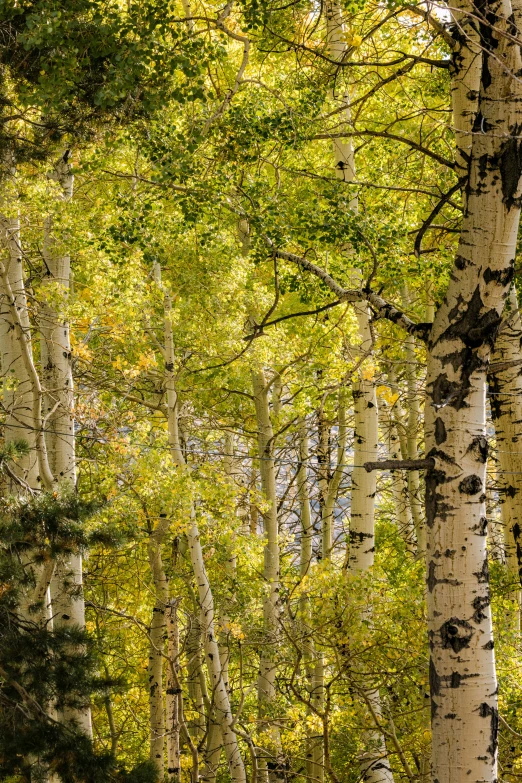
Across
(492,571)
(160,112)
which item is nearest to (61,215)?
(160,112)

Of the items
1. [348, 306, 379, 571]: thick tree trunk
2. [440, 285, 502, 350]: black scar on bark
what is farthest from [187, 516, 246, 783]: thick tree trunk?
[440, 285, 502, 350]: black scar on bark

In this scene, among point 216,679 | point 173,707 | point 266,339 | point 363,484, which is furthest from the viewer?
point 173,707

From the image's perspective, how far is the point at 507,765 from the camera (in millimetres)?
6602

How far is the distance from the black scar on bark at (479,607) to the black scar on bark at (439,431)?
2.37ft

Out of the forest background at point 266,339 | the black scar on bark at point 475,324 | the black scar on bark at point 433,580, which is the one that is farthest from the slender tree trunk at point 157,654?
the black scar on bark at point 475,324

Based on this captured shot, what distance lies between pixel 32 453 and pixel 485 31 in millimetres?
5294

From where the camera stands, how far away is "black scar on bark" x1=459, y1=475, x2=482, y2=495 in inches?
142

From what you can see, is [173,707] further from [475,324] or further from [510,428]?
[475,324]

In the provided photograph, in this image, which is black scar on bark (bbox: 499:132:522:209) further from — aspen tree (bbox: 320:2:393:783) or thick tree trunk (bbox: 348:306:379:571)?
thick tree trunk (bbox: 348:306:379:571)

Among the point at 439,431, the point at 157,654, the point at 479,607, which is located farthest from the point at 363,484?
the point at 157,654

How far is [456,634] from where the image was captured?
3.52 metres

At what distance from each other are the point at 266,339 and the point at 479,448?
6.32 m

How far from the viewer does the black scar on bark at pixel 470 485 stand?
3.60m

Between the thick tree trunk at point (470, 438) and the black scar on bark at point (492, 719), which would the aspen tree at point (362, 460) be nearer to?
the thick tree trunk at point (470, 438)
